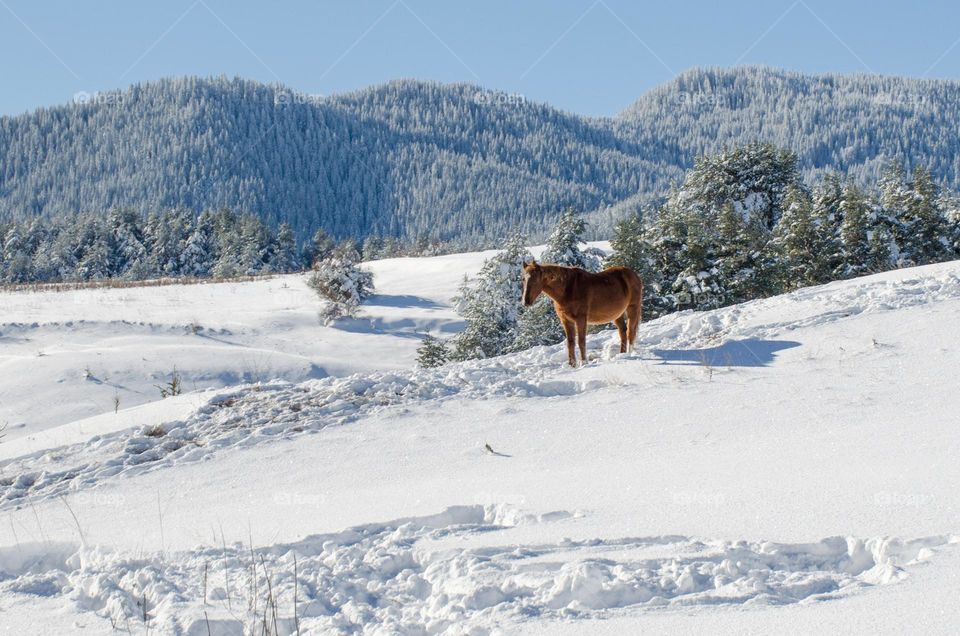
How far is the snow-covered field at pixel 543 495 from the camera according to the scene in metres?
3.06

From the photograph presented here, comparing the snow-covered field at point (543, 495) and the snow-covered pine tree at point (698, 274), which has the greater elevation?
the snow-covered pine tree at point (698, 274)

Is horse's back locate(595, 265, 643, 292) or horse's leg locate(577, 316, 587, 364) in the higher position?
horse's back locate(595, 265, 643, 292)

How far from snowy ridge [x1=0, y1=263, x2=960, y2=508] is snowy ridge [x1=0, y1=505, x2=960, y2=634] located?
277 cm

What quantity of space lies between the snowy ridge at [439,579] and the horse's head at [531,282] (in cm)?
546

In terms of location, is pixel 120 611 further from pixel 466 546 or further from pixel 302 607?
pixel 466 546

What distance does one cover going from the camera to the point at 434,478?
18.0 feet

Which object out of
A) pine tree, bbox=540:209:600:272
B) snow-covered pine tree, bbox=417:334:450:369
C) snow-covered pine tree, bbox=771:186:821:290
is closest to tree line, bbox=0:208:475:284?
pine tree, bbox=540:209:600:272

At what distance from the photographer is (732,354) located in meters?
9.13

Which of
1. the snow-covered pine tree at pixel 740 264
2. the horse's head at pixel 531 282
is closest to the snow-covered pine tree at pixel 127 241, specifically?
the snow-covered pine tree at pixel 740 264

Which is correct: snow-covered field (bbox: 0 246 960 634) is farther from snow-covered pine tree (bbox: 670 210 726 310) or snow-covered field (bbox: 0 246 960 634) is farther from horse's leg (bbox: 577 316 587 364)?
snow-covered pine tree (bbox: 670 210 726 310)

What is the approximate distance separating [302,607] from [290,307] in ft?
111

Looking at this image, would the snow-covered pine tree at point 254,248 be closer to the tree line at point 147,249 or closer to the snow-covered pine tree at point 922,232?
the tree line at point 147,249

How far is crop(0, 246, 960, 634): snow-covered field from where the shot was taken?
3.06 meters

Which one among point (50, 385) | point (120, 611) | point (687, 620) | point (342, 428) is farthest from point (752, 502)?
point (50, 385)
